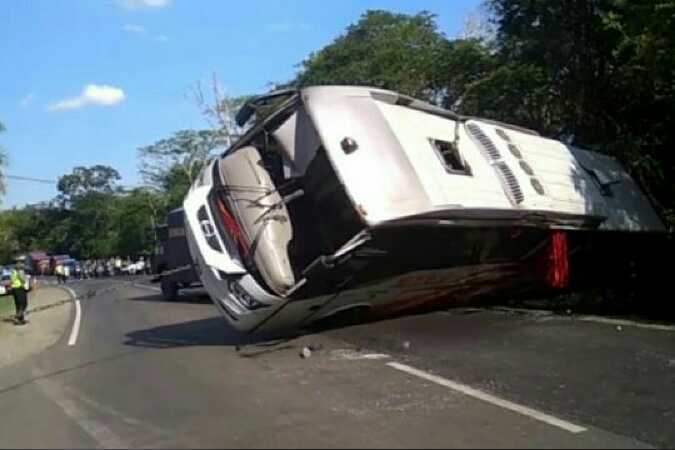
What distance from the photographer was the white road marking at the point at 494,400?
599 centimetres

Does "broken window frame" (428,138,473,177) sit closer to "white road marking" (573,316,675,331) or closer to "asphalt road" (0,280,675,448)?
"asphalt road" (0,280,675,448)

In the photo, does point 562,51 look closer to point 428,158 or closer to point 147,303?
point 428,158

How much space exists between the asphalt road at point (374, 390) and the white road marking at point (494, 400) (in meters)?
0.02

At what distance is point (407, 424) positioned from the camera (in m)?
6.07

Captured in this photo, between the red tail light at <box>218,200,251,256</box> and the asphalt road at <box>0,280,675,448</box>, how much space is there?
1.37m

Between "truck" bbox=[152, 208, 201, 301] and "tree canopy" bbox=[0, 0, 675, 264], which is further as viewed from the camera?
"truck" bbox=[152, 208, 201, 301]

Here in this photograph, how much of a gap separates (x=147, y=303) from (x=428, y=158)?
50.8ft

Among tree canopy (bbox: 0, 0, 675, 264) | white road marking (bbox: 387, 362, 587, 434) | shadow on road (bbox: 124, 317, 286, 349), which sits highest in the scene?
tree canopy (bbox: 0, 0, 675, 264)

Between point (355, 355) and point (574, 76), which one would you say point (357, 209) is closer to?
point (355, 355)

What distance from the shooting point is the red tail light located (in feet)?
33.4

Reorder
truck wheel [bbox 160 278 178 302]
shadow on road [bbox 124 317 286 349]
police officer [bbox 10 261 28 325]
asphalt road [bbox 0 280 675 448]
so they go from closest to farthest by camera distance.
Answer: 1. asphalt road [bbox 0 280 675 448]
2. shadow on road [bbox 124 317 286 349]
3. police officer [bbox 10 261 28 325]
4. truck wheel [bbox 160 278 178 302]

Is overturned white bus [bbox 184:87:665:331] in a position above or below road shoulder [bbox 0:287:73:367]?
above

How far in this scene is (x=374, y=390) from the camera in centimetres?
746

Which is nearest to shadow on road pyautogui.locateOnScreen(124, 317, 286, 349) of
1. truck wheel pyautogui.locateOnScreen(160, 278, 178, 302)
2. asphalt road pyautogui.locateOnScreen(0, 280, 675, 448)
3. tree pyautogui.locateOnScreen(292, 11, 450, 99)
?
asphalt road pyautogui.locateOnScreen(0, 280, 675, 448)
